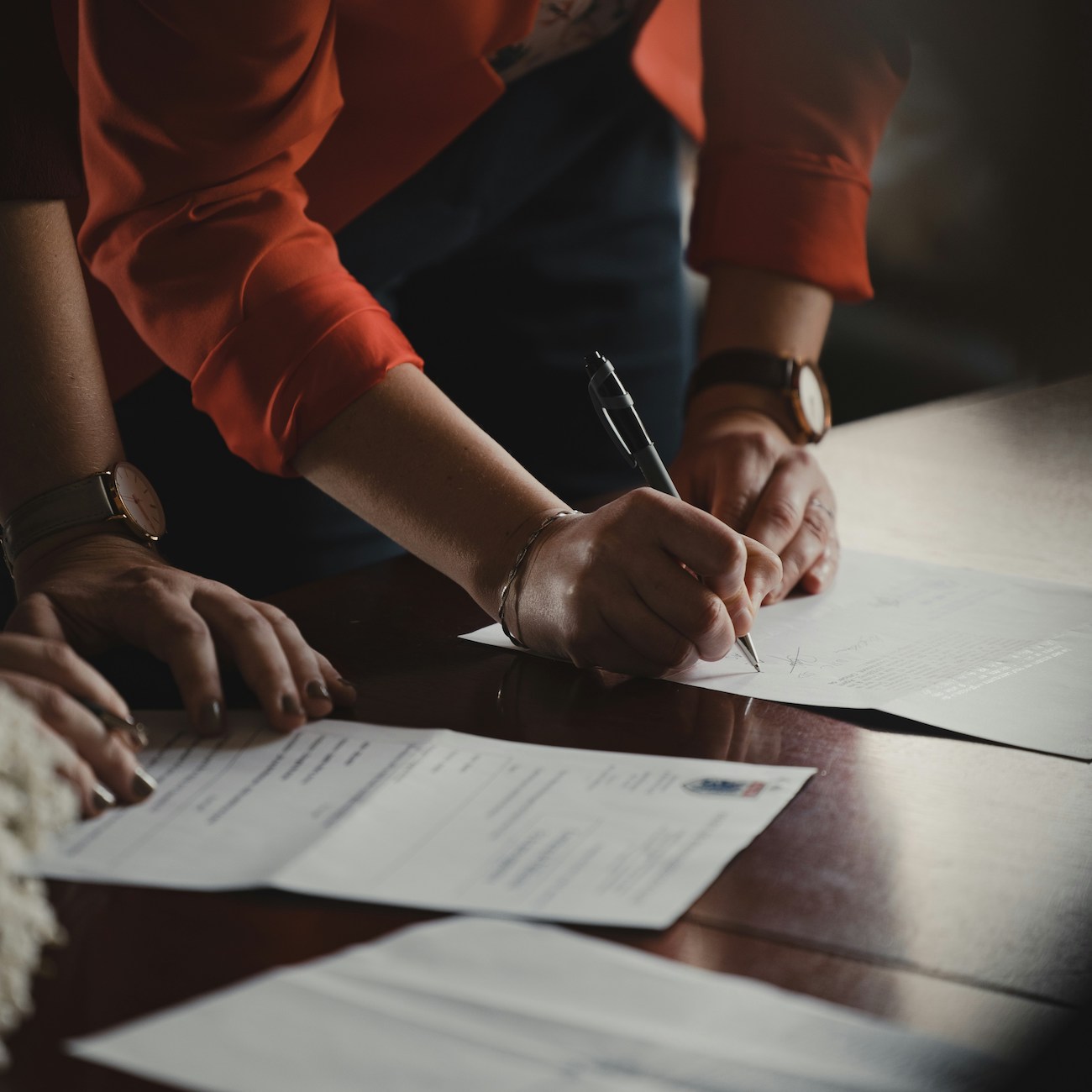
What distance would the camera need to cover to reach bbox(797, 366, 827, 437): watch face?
1.23 meters

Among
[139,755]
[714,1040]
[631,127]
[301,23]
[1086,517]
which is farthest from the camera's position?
[631,127]

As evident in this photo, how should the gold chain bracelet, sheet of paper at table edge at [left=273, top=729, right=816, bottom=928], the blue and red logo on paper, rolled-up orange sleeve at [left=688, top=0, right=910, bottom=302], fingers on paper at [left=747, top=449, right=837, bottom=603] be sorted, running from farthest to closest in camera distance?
rolled-up orange sleeve at [left=688, top=0, right=910, bottom=302]
fingers on paper at [left=747, top=449, right=837, bottom=603]
the gold chain bracelet
the blue and red logo on paper
sheet of paper at table edge at [left=273, top=729, right=816, bottom=928]

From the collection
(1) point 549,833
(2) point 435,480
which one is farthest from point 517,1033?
(2) point 435,480

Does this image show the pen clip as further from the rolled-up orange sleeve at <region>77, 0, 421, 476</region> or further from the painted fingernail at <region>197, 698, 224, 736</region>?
the painted fingernail at <region>197, 698, 224, 736</region>

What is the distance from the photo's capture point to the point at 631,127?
1.41 m

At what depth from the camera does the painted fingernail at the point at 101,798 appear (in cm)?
65

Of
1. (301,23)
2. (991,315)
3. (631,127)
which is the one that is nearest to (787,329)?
(631,127)

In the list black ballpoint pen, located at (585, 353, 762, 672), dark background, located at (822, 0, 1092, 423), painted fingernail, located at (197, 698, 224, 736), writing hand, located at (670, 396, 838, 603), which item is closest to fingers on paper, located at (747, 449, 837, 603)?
writing hand, located at (670, 396, 838, 603)

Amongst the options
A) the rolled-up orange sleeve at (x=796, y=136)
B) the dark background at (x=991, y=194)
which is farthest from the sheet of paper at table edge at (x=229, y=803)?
the dark background at (x=991, y=194)

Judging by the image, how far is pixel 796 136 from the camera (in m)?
1.32

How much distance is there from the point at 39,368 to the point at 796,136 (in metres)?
0.79

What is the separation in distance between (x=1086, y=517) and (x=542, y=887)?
874mm

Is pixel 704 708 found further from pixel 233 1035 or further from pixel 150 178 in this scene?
pixel 150 178

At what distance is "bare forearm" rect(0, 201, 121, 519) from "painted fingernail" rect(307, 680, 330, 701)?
11.4 inches
